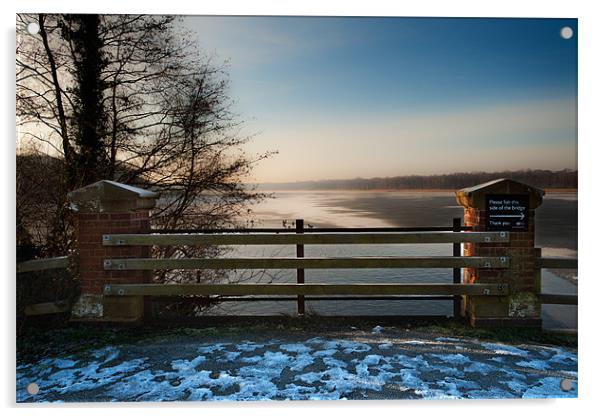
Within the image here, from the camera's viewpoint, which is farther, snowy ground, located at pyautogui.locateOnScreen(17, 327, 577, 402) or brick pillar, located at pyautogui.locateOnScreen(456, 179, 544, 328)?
brick pillar, located at pyautogui.locateOnScreen(456, 179, 544, 328)

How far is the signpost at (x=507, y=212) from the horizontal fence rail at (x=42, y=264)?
4333 mm

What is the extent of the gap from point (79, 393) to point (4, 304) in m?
1.16

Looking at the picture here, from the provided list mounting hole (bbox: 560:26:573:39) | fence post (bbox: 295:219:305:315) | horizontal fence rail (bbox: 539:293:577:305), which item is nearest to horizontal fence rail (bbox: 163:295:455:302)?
fence post (bbox: 295:219:305:315)

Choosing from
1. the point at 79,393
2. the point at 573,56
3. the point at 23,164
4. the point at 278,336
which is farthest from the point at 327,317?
the point at 23,164

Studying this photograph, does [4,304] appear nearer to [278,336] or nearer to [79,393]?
[79,393]

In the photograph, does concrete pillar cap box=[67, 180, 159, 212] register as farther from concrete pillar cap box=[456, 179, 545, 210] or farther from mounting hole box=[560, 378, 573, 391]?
mounting hole box=[560, 378, 573, 391]

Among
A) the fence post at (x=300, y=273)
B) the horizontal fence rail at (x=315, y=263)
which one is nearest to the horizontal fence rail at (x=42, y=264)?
the horizontal fence rail at (x=315, y=263)

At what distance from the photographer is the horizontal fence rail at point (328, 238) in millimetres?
3791

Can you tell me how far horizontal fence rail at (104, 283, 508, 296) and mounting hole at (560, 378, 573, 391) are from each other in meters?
0.86

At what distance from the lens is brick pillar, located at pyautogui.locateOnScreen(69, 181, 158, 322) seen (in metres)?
3.76

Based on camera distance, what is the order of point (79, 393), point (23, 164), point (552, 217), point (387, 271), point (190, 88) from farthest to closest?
point (190, 88) → point (23, 164) → point (387, 271) → point (552, 217) → point (79, 393)

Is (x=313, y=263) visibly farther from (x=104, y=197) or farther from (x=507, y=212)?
(x=104, y=197)

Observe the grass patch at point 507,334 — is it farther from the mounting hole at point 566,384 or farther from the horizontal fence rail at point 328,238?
the horizontal fence rail at point 328,238

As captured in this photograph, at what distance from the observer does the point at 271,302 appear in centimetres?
437
